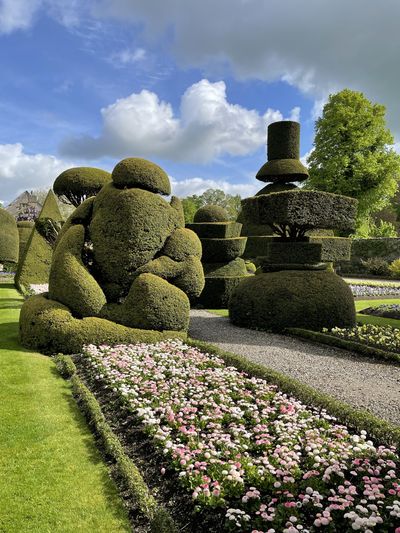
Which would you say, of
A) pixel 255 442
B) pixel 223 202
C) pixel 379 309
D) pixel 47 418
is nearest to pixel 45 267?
pixel 379 309

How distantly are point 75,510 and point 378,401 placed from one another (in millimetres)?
4394

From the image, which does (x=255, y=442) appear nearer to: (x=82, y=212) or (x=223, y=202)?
(x=82, y=212)

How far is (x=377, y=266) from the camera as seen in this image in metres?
30.3

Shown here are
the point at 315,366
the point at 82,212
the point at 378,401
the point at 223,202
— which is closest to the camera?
the point at 378,401

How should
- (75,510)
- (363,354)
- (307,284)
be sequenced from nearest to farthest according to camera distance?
(75,510) < (363,354) < (307,284)

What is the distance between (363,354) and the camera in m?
9.03

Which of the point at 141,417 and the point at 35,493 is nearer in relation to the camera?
the point at 35,493

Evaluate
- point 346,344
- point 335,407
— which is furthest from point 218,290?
point 335,407

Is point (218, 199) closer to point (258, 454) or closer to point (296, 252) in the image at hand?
point (296, 252)

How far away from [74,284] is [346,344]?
5.84 metres

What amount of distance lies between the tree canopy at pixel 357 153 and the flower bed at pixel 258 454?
95.7ft

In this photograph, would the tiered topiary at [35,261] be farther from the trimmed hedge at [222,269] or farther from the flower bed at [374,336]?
the flower bed at [374,336]

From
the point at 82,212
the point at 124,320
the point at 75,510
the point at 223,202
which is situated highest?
the point at 223,202

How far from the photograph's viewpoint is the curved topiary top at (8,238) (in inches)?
1200
